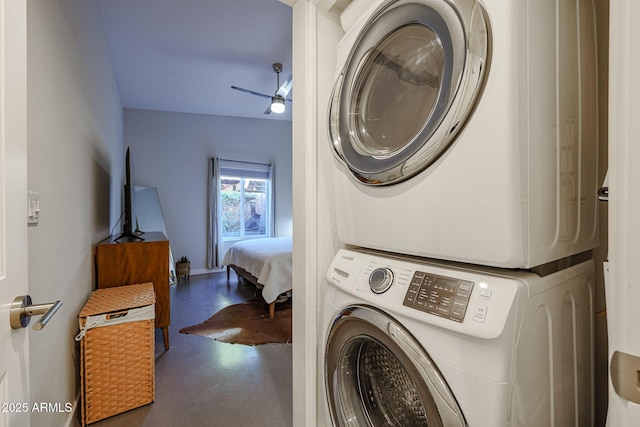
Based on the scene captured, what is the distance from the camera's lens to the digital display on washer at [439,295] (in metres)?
0.62

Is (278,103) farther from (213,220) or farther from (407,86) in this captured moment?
(407,86)

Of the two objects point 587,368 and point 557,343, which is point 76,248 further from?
point 587,368

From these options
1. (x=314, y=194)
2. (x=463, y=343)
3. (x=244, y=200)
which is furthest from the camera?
(x=244, y=200)

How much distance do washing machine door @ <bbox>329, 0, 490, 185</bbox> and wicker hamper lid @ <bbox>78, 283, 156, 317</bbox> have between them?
1.65 m

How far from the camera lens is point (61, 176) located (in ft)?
4.69

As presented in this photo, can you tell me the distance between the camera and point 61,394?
1.40 meters

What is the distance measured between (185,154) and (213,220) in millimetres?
1304

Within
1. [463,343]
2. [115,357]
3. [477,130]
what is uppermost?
[477,130]

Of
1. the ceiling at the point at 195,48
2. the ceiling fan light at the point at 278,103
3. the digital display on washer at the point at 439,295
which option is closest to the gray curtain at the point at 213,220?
the ceiling at the point at 195,48

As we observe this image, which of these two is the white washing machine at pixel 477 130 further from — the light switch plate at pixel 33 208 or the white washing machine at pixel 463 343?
the light switch plate at pixel 33 208

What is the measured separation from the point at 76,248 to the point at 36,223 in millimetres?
663

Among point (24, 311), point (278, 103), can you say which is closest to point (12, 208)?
point (24, 311)

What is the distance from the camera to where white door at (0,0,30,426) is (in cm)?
61

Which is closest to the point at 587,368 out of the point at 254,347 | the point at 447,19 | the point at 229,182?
the point at 447,19
